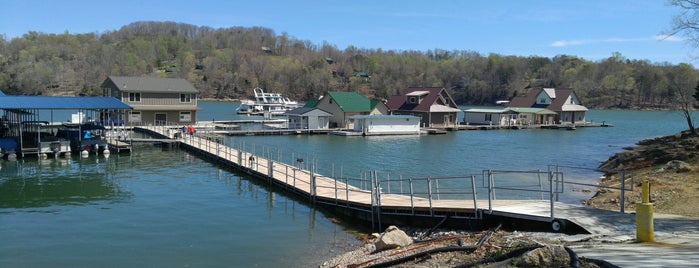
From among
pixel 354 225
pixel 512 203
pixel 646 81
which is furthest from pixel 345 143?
pixel 646 81

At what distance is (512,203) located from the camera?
1766 cm

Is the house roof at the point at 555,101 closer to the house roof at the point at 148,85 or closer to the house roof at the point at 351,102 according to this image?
the house roof at the point at 351,102

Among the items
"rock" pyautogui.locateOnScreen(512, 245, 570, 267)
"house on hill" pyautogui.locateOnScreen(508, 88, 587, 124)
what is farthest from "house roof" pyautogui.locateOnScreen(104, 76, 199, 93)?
"rock" pyautogui.locateOnScreen(512, 245, 570, 267)

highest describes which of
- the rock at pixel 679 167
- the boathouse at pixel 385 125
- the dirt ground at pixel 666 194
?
the boathouse at pixel 385 125

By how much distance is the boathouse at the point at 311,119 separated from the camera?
67.2 metres

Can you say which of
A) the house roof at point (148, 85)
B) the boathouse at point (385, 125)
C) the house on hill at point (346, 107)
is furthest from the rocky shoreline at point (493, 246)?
the house roof at point (148, 85)

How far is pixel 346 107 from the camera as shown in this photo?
6856cm

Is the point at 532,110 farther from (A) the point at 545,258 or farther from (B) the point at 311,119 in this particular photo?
(A) the point at 545,258

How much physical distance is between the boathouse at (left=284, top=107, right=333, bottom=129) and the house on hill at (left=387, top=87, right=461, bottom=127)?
44.2ft

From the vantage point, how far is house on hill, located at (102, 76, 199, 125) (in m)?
62.1

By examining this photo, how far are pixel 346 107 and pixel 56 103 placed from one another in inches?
1347

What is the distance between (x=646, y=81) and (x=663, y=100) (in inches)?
297

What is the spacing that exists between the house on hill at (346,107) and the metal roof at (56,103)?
29.4m

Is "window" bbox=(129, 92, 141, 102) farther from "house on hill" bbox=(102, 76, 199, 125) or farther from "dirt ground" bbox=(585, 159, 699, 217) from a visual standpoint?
"dirt ground" bbox=(585, 159, 699, 217)
